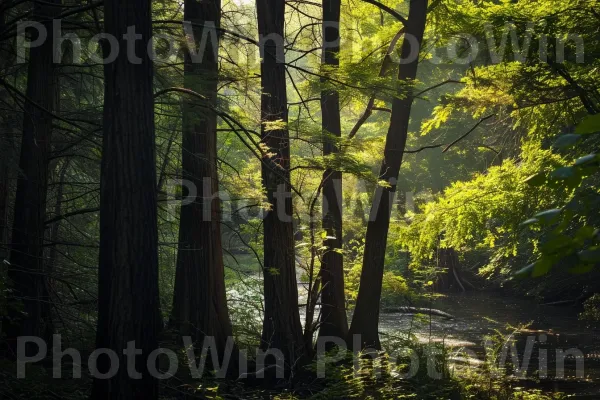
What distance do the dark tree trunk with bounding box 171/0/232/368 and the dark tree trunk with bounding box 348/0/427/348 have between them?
2.89 m

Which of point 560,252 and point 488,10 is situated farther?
point 488,10

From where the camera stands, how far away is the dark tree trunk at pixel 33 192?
342 inches

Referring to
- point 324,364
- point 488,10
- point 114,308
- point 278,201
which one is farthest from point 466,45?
point 114,308

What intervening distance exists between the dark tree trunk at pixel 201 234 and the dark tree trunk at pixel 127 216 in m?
4.42

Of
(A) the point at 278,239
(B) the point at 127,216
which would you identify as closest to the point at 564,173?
(B) the point at 127,216

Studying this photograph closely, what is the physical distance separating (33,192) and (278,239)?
4243 millimetres

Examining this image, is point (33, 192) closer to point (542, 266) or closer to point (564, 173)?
point (542, 266)

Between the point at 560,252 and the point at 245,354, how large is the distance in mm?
10579

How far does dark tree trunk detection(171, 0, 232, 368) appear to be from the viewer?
11125 millimetres

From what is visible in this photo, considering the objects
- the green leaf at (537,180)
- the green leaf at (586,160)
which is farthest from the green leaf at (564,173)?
the green leaf at (537,180)

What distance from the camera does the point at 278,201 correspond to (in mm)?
11305

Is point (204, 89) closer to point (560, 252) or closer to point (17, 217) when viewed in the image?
point (17, 217)

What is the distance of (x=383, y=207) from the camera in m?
13.1

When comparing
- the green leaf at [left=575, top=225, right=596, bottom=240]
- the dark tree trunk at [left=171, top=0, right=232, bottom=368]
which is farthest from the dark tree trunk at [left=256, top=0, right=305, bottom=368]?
the green leaf at [left=575, top=225, right=596, bottom=240]
